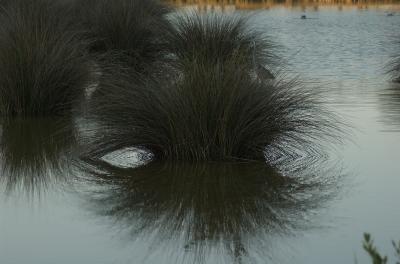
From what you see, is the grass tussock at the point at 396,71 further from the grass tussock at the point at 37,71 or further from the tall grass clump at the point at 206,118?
the tall grass clump at the point at 206,118

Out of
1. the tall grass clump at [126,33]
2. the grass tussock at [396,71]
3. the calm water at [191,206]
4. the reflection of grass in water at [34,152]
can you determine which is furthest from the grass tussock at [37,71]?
the grass tussock at [396,71]

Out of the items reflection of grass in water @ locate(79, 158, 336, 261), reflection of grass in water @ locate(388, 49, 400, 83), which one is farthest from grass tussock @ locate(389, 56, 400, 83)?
reflection of grass in water @ locate(79, 158, 336, 261)

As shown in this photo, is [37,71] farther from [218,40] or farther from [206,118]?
[206,118]

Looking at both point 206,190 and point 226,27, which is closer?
point 206,190

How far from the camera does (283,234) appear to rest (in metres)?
5.17

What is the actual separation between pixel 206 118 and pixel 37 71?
2.95m

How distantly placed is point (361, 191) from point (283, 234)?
1.22 meters

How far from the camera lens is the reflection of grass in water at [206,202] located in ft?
16.8

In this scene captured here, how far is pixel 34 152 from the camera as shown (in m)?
7.87

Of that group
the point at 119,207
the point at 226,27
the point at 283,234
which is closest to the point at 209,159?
the point at 119,207

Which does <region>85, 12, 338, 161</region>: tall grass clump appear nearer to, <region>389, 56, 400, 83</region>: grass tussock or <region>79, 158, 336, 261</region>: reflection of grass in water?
<region>79, 158, 336, 261</region>: reflection of grass in water

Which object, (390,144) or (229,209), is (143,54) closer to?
(390,144)

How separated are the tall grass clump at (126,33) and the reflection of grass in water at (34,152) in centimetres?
293

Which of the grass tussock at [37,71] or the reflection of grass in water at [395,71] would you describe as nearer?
the grass tussock at [37,71]
